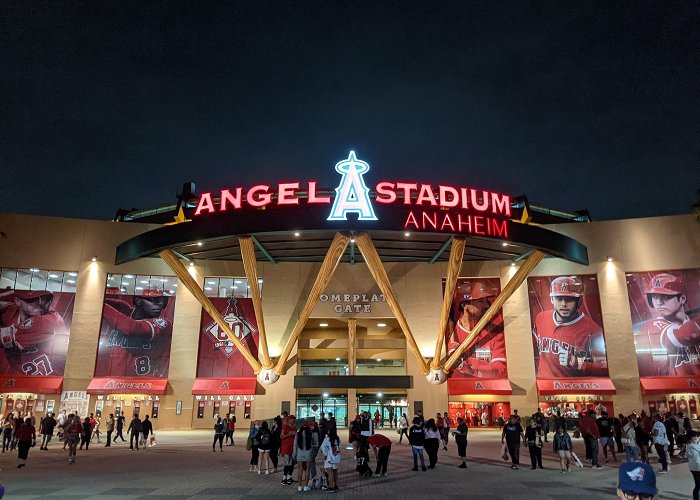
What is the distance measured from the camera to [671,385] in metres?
39.2

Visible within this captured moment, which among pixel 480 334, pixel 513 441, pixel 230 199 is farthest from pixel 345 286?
pixel 513 441

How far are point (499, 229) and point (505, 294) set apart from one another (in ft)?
21.8

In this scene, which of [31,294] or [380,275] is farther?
[31,294]

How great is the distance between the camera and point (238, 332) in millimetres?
42500

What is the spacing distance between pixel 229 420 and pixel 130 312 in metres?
19.5

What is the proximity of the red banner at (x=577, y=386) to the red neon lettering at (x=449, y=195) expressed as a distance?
57.5 feet

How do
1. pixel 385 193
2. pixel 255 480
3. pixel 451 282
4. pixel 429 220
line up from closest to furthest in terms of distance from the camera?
pixel 255 480 < pixel 429 220 < pixel 385 193 < pixel 451 282

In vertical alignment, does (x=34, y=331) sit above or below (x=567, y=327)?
below

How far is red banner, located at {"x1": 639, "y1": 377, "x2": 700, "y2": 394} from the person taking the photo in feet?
127

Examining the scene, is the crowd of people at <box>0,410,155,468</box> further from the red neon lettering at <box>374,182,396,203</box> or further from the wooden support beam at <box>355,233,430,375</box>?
the red neon lettering at <box>374,182,396,203</box>

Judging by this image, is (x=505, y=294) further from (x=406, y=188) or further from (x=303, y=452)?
(x=303, y=452)

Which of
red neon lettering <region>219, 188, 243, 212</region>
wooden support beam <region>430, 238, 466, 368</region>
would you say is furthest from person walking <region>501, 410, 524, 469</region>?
red neon lettering <region>219, 188, 243, 212</region>

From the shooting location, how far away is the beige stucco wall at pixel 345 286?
4031 cm

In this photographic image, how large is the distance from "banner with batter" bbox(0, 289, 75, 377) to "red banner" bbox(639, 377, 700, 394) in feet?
146
